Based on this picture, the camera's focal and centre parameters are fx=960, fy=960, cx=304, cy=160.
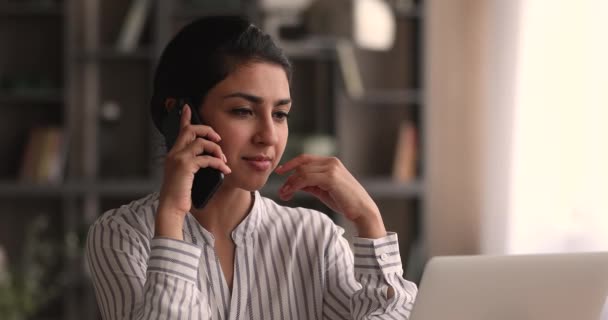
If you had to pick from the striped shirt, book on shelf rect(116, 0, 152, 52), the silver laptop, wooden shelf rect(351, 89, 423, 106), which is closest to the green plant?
book on shelf rect(116, 0, 152, 52)

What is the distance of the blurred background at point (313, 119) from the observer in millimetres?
4590

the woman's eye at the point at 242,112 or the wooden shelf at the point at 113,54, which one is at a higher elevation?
the woman's eye at the point at 242,112

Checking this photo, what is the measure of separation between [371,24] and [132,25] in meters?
1.73

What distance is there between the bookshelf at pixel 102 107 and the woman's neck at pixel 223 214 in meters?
3.04

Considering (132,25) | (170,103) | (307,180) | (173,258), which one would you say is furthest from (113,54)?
(173,258)

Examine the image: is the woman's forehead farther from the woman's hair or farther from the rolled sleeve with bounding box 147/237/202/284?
the rolled sleeve with bounding box 147/237/202/284

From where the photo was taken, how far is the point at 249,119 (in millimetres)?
1488

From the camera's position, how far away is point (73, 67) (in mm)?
4715

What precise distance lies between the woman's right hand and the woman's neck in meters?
0.10

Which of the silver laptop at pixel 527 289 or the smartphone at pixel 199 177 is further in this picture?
the smartphone at pixel 199 177

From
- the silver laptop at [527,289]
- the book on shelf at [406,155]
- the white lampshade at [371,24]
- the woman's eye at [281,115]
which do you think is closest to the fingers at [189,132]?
the woman's eye at [281,115]

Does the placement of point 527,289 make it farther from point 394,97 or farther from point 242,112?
point 394,97

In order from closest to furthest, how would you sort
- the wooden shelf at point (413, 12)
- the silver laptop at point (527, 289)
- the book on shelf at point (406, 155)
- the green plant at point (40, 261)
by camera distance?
the silver laptop at point (527, 289), the green plant at point (40, 261), the wooden shelf at point (413, 12), the book on shelf at point (406, 155)

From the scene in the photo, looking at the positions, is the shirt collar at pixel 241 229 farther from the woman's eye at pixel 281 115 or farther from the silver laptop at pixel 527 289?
the silver laptop at pixel 527 289
